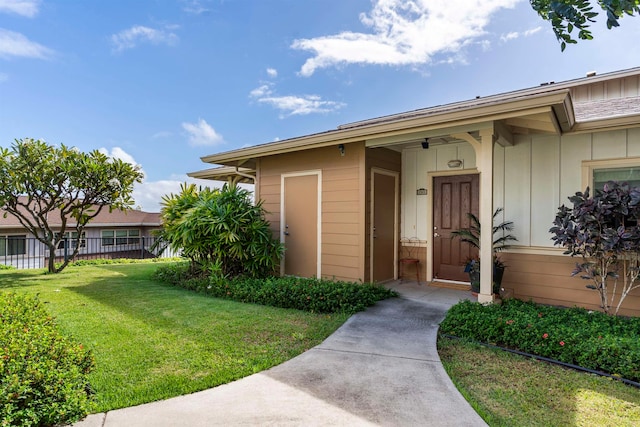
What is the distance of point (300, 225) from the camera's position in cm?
672

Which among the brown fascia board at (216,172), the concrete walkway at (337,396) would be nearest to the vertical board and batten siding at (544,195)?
the concrete walkway at (337,396)

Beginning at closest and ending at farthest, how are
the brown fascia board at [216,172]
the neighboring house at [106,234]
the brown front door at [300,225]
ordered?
1. the brown front door at [300,225]
2. the brown fascia board at [216,172]
3. the neighboring house at [106,234]

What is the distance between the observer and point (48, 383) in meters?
1.98

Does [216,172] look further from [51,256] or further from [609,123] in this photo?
[609,123]

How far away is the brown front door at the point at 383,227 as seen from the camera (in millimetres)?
6047

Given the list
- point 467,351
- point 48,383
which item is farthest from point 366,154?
point 48,383

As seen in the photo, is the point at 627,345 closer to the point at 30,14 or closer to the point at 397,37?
the point at 397,37

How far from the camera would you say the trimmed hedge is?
4777 mm

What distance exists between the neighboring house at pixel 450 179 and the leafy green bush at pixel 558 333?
2.04 feet

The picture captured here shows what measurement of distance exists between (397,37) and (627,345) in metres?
8.37

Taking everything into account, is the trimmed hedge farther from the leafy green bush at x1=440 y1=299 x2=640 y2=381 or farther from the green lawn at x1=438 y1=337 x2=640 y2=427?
the green lawn at x1=438 y1=337 x2=640 y2=427

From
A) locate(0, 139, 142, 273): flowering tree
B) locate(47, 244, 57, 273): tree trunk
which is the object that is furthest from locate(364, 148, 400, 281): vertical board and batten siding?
locate(47, 244, 57, 273): tree trunk

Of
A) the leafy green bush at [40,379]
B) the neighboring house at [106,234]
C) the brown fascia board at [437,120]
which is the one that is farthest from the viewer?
the neighboring house at [106,234]

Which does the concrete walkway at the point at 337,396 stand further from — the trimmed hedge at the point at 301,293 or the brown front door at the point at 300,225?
the brown front door at the point at 300,225
